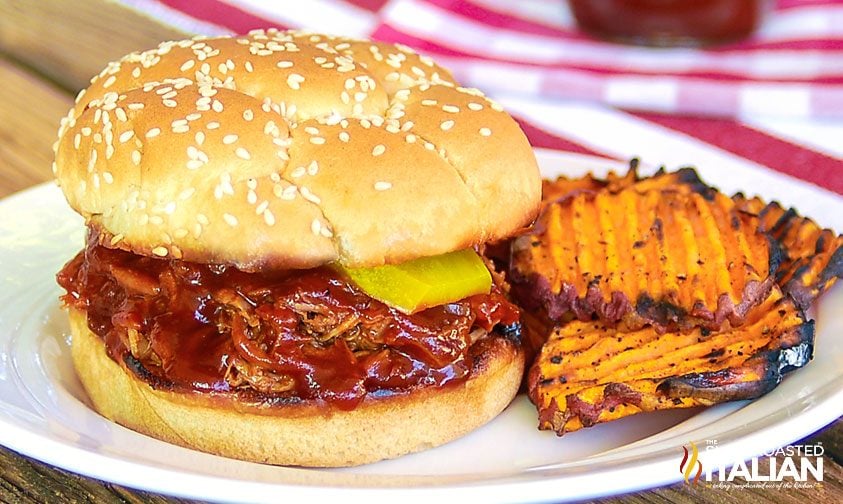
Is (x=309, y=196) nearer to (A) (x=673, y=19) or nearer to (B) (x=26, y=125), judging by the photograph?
(B) (x=26, y=125)

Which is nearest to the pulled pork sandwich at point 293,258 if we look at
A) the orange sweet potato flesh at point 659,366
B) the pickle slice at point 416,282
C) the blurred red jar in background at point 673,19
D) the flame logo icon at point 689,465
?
the pickle slice at point 416,282

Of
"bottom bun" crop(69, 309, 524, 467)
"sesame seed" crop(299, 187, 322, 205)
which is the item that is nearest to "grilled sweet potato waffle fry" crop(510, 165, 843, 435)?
"bottom bun" crop(69, 309, 524, 467)

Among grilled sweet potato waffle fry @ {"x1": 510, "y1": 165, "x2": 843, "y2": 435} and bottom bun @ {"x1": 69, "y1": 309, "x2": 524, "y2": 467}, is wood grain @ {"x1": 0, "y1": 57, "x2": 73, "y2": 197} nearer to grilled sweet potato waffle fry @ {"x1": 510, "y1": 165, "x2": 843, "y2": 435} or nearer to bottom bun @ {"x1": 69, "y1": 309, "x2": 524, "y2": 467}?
bottom bun @ {"x1": 69, "y1": 309, "x2": 524, "y2": 467}

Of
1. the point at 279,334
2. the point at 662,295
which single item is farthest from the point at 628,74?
the point at 279,334

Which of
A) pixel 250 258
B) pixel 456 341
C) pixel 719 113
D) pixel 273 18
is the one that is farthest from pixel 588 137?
pixel 250 258

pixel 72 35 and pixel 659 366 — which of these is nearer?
pixel 659 366

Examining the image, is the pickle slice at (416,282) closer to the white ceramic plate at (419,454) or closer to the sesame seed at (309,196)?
the sesame seed at (309,196)

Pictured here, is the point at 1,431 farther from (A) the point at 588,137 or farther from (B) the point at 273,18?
(B) the point at 273,18
